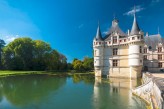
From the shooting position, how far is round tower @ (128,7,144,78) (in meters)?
25.2

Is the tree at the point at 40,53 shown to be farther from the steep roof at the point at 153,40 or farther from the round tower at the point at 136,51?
the round tower at the point at 136,51

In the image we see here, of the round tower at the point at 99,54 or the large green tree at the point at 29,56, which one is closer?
the round tower at the point at 99,54

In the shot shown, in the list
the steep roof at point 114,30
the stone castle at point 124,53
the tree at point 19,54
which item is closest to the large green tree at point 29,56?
the tree at point 19,54

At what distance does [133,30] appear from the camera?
26.0 meters

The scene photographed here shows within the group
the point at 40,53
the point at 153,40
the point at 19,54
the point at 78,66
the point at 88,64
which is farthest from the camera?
the point at 88,64

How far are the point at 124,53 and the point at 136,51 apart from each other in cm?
316

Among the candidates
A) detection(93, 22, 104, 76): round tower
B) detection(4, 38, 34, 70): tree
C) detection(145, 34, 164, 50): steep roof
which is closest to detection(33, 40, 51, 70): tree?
detection(4, 38, 34, 70): tree

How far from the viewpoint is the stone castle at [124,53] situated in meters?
25.9

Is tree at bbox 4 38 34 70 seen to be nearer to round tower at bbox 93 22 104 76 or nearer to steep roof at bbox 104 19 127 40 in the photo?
round tower at bbox 93 22 104 76

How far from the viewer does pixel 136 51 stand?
25.5 m

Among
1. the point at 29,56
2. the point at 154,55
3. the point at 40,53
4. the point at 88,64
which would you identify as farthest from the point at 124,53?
the point at 29,56

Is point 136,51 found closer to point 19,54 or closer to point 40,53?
point 40,53

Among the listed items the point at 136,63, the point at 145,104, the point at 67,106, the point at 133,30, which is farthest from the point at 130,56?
the point at 67,106

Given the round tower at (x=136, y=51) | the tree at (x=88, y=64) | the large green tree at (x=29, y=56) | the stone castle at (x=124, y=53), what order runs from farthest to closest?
the tree at (x=88, y=64) < the large green tree at (x=29, y=56) < the stone castle at (x=124, y=53) < the round tower at (x=136, y=51)
